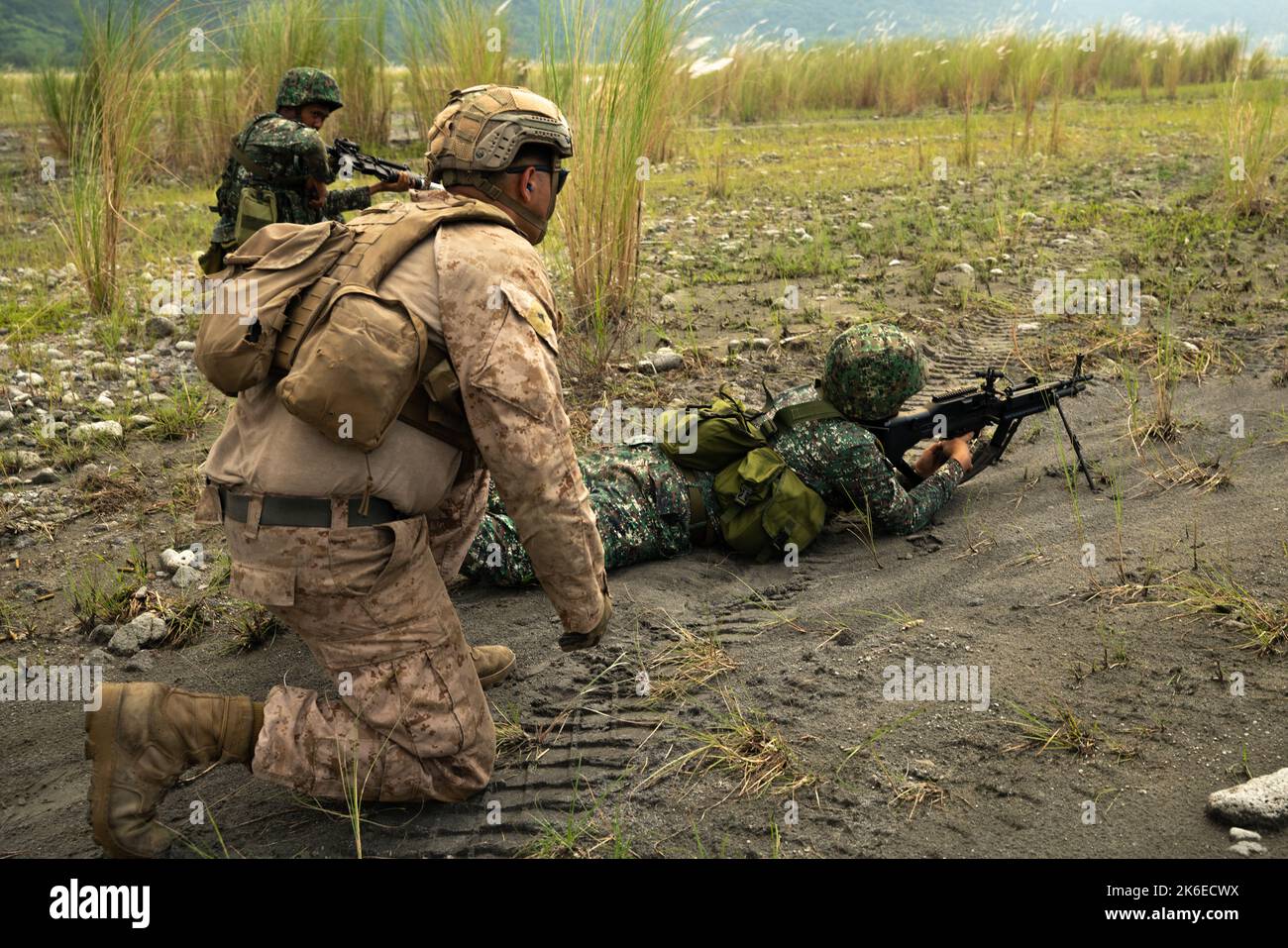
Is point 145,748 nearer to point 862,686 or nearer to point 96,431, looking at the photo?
point 862,686

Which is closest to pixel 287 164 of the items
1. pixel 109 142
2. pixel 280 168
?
pixel 280 168

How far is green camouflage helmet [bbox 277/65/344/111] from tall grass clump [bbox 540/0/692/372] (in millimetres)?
948

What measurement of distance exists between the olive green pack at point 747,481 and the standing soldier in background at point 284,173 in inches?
73.5

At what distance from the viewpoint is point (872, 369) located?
3.32 meters

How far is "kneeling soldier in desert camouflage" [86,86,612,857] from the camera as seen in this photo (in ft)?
6.92

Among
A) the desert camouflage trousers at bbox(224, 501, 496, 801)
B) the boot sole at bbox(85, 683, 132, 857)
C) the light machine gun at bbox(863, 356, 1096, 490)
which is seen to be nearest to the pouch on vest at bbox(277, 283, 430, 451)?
the desert camouflage trousers at bbox(224, 501, 496, 801)

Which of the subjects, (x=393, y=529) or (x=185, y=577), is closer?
(x=393, y=529)

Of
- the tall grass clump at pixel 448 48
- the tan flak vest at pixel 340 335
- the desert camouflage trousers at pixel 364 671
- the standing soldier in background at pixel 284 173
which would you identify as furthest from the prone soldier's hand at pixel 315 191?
the desert camouflage trousers at pixel 364 671

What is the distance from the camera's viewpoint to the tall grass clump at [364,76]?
9117 millimetres

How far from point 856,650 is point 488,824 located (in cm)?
103

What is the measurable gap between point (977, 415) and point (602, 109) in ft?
6.84

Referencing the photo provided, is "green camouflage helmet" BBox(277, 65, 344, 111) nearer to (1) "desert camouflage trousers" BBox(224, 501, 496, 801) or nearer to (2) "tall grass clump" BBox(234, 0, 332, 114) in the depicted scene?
(1) "desert camouflage trousers" BBox(224, 501, 496, 801)
